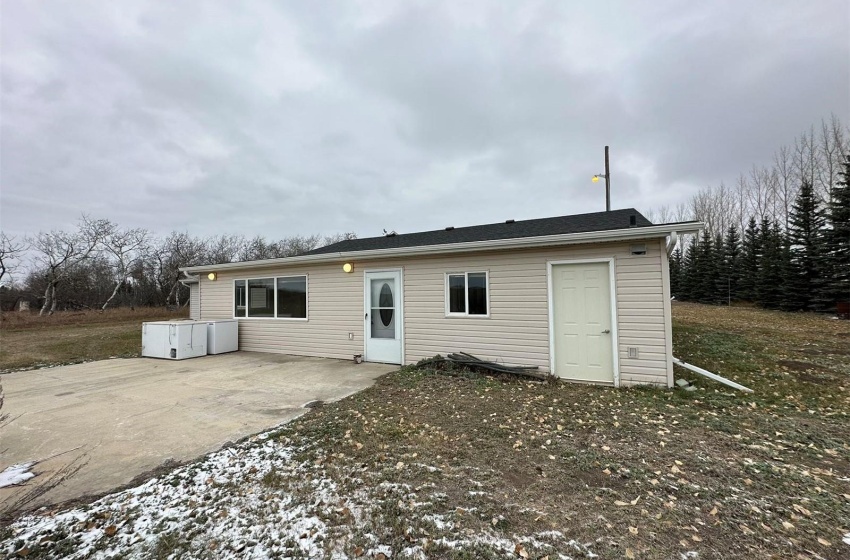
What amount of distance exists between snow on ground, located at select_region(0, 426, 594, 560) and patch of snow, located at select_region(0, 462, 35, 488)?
81 cm

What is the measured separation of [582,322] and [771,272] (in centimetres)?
1941

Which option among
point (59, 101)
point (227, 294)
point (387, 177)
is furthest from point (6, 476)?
point (387, 177)

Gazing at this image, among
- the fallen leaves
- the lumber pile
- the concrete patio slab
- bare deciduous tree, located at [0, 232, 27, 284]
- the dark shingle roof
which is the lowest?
the concrete patio slab

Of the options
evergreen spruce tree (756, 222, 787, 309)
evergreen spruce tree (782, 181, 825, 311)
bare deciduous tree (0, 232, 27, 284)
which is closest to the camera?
evergreen spruce tree (782, 181, 825, 311)

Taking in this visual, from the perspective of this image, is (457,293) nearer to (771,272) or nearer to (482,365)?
(482,365)

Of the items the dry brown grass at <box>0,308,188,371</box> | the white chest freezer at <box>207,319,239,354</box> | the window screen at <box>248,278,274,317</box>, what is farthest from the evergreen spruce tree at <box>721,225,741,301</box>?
the dry brown grass at <box>0,308,188,371</box>

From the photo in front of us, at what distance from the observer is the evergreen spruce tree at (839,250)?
46.1ft

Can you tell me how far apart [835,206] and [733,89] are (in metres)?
10.3

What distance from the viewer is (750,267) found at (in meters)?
20.3

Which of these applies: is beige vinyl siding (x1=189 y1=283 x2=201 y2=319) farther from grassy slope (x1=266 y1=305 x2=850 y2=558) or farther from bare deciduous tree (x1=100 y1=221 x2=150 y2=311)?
bare deciduous tree (x1=100 y1=221 x2=150 y2=311)

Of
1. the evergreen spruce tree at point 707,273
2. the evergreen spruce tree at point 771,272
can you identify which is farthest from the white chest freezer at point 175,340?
the evergreen spruce tree at point 707,273

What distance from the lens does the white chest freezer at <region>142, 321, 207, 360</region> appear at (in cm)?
790

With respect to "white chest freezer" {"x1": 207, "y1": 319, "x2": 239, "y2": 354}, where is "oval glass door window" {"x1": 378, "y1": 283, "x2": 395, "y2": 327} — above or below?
above

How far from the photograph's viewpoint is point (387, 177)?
16625 millimetres
